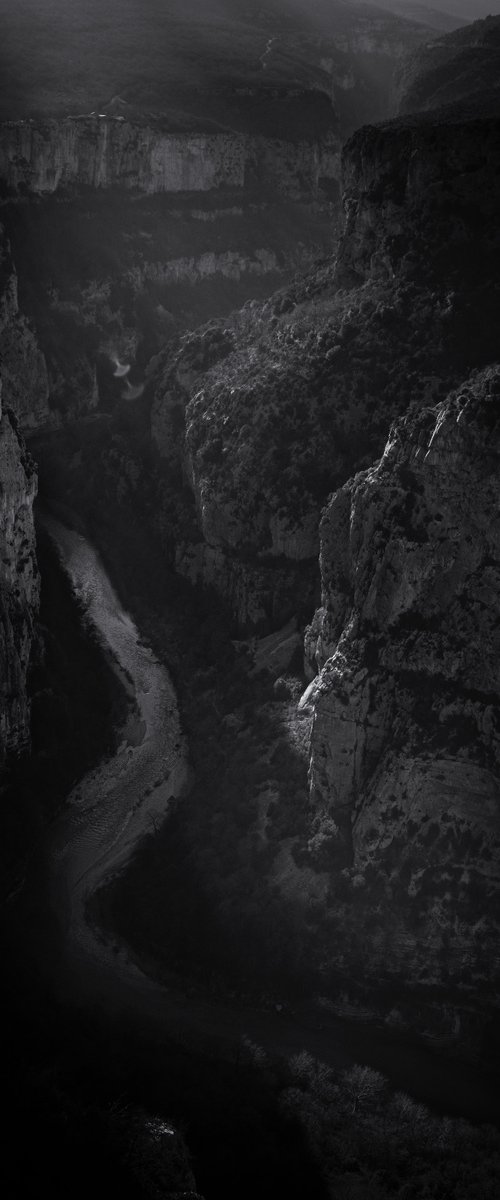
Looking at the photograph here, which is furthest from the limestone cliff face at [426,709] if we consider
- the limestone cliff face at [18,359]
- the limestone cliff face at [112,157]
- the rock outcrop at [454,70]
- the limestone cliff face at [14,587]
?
the limestone cliff face at [112,157]

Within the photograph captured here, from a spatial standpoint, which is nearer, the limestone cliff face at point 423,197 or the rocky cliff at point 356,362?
the rocky cliff at point 356,362

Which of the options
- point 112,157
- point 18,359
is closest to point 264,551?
point 18,359

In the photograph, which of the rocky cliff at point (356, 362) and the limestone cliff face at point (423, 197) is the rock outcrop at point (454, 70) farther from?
the rocky cliff at point (356, 362)

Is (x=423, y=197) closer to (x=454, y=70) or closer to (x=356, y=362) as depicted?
(x=356, y=362)

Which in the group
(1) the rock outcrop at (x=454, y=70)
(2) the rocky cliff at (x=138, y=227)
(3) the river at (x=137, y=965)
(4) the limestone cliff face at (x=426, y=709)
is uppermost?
(1) the rock outcrop at (x=454, y=70)

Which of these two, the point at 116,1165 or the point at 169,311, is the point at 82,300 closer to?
the point at 169,311

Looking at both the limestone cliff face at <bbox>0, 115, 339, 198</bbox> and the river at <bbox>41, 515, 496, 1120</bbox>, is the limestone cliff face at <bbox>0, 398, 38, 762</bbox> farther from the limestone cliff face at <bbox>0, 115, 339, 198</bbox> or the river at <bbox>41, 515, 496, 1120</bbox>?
the limestone cliff face at <bbox>0, 115, 339, 198</bbox>

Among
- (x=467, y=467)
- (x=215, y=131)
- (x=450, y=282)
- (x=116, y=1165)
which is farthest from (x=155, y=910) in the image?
(x=215, y=131)
